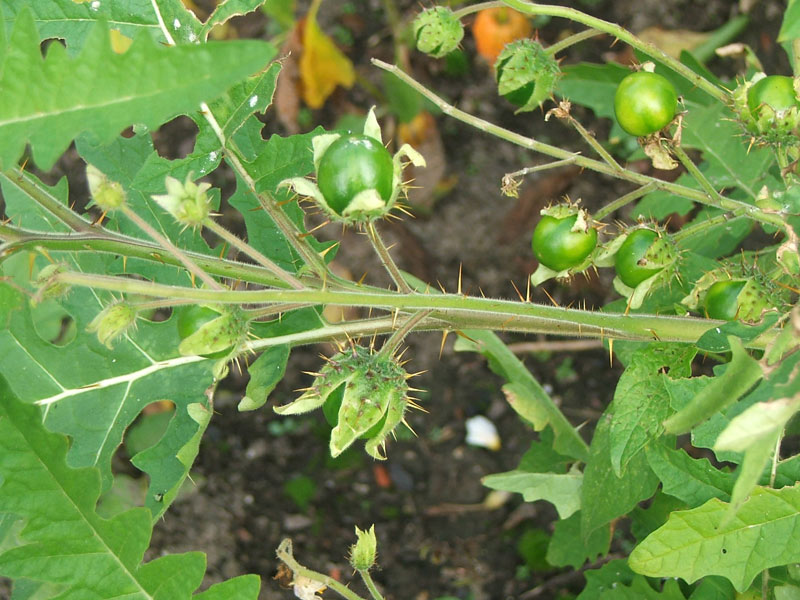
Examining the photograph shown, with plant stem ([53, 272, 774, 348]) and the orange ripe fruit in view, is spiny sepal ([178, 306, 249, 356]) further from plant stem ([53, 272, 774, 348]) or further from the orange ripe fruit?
the orange ripe fruit

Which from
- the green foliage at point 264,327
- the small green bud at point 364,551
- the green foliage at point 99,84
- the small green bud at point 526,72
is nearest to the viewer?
the green foliage at point 99,84

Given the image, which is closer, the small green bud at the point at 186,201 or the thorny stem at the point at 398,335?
the small green bud at the point at 186,201

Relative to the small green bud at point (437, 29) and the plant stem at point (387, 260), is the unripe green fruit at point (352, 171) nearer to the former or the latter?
the plant stem at point (387, 260)

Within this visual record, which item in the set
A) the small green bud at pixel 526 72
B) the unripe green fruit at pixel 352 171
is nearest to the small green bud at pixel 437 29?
the small green bud at pixel 526 72

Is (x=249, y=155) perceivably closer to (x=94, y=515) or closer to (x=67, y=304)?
(x=67, y=304)

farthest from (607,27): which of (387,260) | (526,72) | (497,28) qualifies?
(497,28)

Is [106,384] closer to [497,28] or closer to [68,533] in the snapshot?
[68,533]
